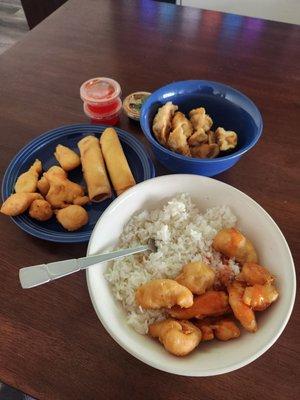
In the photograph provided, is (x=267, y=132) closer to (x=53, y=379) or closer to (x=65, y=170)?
(x=65, y=170)

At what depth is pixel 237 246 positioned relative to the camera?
21.9 inches

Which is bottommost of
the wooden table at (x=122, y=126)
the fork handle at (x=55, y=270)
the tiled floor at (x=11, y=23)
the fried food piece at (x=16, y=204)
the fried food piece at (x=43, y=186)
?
the tiled floor at (x=11, y=23)

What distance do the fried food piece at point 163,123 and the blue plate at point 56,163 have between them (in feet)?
0.19

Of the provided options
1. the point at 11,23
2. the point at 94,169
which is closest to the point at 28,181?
the point at 94,169

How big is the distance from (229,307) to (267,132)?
51 cm

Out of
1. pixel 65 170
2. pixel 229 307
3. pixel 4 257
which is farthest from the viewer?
pixel 65 170

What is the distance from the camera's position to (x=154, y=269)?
0.56 m

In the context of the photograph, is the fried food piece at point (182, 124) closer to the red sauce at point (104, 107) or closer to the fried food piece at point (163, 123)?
the fried food piece at point (163, 123)

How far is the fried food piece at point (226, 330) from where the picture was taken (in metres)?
0.48

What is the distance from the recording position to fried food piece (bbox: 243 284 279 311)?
483 mm

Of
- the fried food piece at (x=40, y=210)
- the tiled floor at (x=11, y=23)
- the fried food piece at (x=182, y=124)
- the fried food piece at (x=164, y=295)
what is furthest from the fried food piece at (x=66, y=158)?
the tiled floor at (x=11, y=23)

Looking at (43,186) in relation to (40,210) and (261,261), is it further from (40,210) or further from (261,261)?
(261,261)

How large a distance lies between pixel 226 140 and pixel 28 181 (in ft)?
1.37

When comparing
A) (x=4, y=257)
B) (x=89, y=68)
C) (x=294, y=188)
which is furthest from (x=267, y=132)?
(x=4, y=257)
